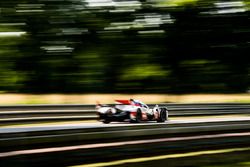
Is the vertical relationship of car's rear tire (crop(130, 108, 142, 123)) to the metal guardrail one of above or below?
above

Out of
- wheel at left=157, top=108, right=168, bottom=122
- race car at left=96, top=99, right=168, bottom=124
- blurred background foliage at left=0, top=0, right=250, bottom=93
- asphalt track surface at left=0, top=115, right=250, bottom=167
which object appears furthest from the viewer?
race car at left=96, top=99, right=168, bottom=124

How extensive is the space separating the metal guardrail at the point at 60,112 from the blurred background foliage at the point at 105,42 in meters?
9.27

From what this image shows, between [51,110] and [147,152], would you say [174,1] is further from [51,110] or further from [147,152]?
[51,110]

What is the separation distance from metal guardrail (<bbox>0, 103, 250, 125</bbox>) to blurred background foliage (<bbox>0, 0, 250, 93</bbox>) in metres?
9.27

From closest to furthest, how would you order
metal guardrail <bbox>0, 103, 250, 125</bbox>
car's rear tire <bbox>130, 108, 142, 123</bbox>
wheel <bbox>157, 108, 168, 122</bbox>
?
wheel <bbox>157, 108, 168, 122</bbox> < car's rear tire <bbox>130, 108, 142, 123</bbox> < metal guardrail <bbox>0, 103, 250, 125</bbox>

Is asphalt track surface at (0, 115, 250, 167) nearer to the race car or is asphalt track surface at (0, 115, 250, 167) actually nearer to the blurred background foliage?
the race car

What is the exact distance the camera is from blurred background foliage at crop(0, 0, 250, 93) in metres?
2.23

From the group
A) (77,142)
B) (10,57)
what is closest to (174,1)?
(10,57)

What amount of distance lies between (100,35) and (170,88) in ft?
1.43

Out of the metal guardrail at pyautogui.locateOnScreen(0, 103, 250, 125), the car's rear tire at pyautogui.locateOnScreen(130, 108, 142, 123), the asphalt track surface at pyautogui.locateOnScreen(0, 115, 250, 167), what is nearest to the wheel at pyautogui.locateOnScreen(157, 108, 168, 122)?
the car's rear tire at pyautogui.locateOnScreen(130, 108, 142, 123)

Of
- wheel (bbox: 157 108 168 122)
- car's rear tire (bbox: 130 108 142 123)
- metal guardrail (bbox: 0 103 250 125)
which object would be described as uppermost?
wheel (bbox: 157 108 168 122)

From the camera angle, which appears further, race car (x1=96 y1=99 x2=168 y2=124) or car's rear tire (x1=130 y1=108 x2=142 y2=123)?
car's rear tire (x1=130 y1=108 x2=142 y2=123)

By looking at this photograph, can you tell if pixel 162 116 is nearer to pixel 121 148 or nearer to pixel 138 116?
pixel 138 116

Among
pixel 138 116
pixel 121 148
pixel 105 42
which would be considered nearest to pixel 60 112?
→ pixel 138 116
